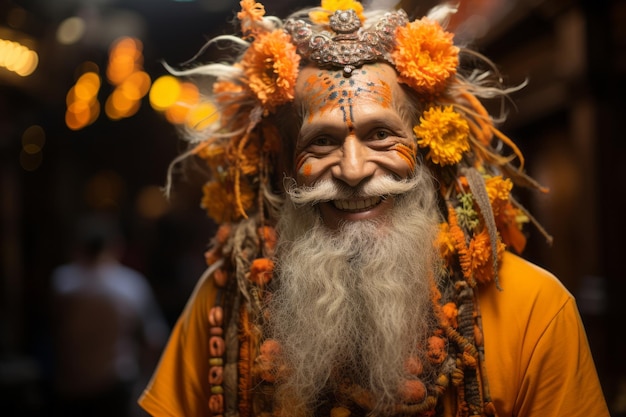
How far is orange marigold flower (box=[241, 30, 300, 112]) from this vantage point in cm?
214

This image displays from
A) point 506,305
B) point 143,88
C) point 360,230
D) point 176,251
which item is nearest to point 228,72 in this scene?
point 360,230

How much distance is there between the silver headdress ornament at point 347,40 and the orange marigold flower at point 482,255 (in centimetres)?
58

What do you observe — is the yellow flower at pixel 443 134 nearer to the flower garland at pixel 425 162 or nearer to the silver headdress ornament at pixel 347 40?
the flower garland at pixel 425 162

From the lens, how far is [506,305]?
6.85ft

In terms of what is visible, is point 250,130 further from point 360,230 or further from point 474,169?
point 474,169

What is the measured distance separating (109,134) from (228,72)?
4.64 meters

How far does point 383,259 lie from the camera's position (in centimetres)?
207

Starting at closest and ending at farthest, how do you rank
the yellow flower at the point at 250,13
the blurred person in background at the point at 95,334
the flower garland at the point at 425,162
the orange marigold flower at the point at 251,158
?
the flower garland at the point at 425,162 < the yellow flower at the point at 250,13 < the orange marigold flower at the point at 251,158 < the blurred person in background at the point at 95,334

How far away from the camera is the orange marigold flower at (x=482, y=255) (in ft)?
6.78

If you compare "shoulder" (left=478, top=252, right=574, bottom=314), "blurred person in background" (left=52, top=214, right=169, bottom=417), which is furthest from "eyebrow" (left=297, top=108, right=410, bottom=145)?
"blurred person in background" (left=52, top=214, right=169, bottom=417)

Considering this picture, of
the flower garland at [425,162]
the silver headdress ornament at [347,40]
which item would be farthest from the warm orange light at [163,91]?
the silver headdress ornament at [347,40]

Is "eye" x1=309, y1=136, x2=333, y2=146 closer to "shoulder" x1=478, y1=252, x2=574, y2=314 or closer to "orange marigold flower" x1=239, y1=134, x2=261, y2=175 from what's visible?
"orange marigold flower" x1=239, y1=134, x2=261, y2=175

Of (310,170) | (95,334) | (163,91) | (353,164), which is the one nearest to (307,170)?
(310,170)

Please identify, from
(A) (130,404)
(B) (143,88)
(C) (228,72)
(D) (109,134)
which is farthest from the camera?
(D) (109,134)
